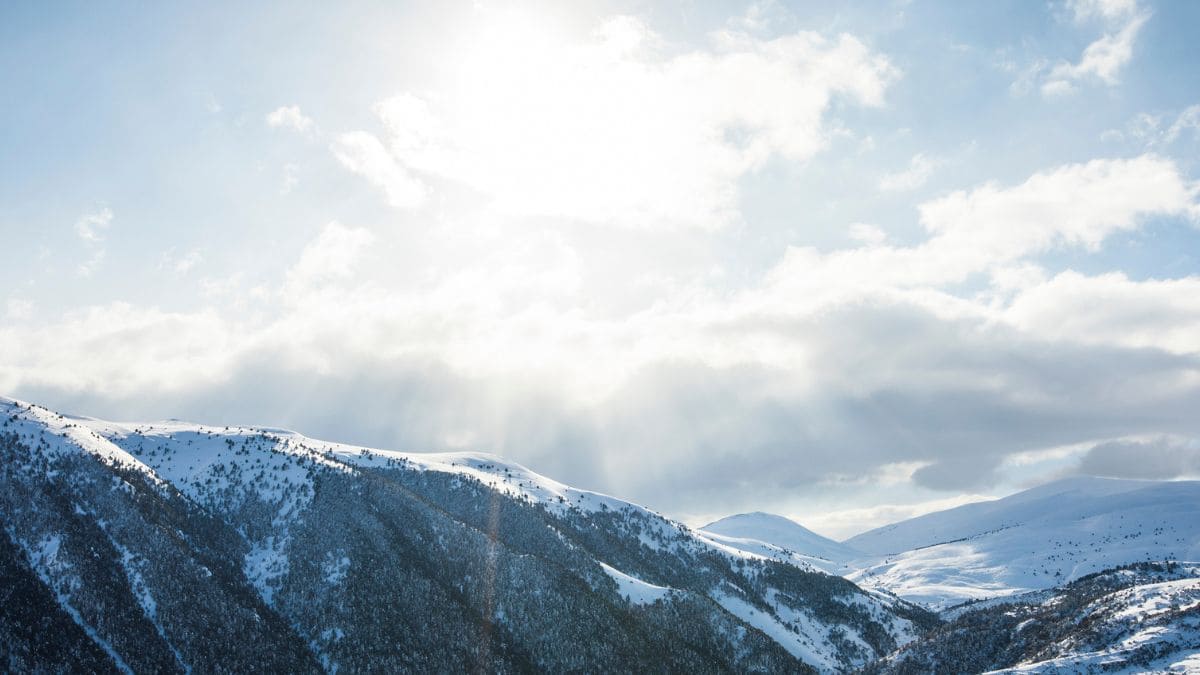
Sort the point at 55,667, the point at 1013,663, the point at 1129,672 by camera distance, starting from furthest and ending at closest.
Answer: the point at 55,667 < the point at 1013,663 < the point at 1129,672

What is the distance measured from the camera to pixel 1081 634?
437ft

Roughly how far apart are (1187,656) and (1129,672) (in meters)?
8.73

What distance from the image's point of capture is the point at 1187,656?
106 meters

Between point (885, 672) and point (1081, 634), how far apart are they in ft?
210

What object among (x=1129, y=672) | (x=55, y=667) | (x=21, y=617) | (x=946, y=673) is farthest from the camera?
(x=21, y=617)

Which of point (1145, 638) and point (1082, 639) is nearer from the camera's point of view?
point (1145, 638)

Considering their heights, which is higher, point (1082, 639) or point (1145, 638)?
point (1145, 638)

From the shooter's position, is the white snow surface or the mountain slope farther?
the mountain slope

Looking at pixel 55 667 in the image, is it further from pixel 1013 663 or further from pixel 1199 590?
pixel 1199 590

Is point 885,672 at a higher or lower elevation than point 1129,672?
lower

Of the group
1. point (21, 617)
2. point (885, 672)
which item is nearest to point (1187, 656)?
point (885, 672)

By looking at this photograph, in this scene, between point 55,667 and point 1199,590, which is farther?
point 55,667

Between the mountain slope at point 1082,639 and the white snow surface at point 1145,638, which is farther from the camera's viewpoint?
the mountain slope at point 1082,639

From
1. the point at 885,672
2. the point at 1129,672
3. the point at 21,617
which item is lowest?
the point at 885,672
